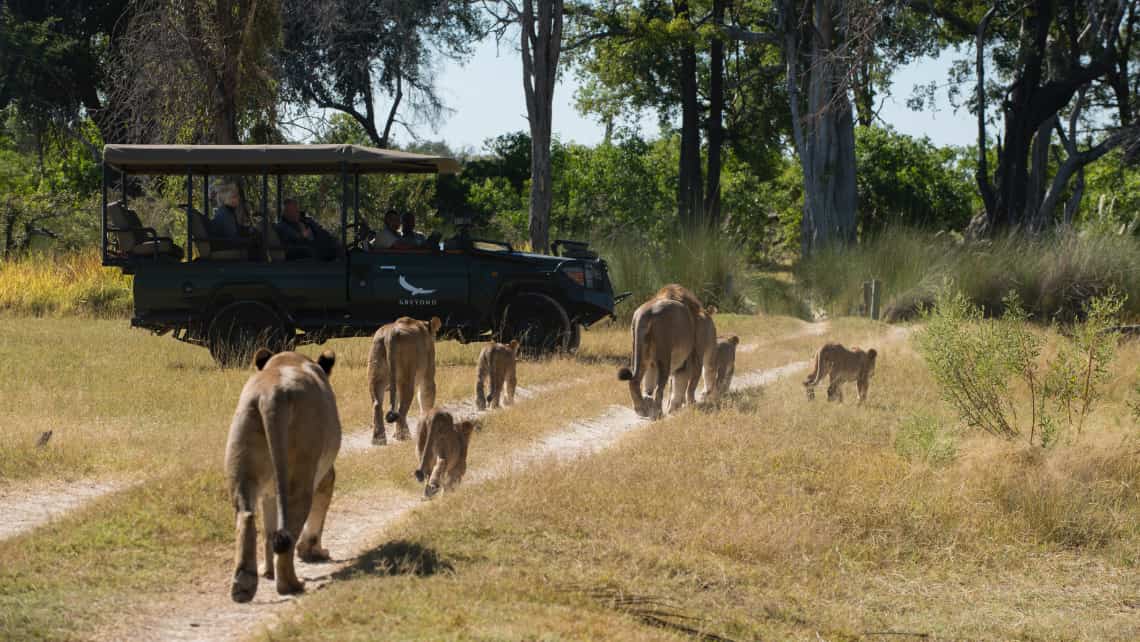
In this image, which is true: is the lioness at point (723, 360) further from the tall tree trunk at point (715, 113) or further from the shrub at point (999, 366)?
the tall tree trunk at point (715, 113)

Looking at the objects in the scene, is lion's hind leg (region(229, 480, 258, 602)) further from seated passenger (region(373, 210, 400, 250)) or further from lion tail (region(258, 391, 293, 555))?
seated passenger (region(373, 210, 400, 250))

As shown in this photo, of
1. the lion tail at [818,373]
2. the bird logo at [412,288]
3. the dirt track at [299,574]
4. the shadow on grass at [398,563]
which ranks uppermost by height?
the bird logo at [412,288]

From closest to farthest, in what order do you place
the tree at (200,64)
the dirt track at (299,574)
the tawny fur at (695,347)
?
1. the dirt track at (299,574)
2. the tawny fur at (695,347)
3. the tree at (200,64)

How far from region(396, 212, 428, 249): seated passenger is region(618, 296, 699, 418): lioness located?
14.2 feet

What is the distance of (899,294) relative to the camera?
928 inches

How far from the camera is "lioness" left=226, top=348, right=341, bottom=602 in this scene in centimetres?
596

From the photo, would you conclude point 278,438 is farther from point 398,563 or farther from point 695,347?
point 695,347

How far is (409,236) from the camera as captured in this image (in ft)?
52.2

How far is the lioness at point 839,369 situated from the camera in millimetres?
13109

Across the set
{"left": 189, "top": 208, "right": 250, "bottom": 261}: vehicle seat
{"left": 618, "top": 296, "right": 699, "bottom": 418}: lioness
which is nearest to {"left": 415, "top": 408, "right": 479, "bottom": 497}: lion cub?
{"left": 618, "top": 296, "right": 699, "bottom": 418}: lioness

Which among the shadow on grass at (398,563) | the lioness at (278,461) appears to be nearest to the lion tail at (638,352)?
the shadow on grass at (398,563)

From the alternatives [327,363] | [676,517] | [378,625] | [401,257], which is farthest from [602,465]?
[401,257]

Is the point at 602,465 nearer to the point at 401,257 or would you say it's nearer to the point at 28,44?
the point at 401,257

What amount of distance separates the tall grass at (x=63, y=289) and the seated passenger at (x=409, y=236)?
25.2ft
